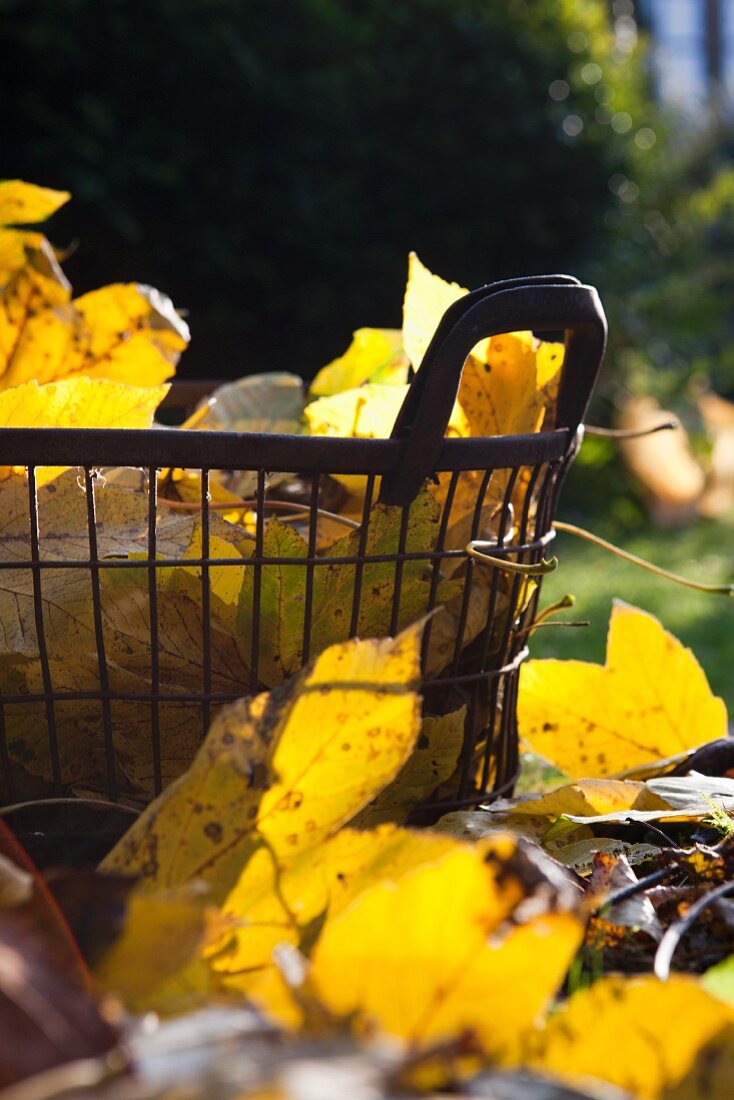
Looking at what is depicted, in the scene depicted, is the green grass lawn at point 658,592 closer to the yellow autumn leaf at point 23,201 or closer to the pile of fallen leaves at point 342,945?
the yellow autumn leaf at point 23,201

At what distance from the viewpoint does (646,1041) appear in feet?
0.86

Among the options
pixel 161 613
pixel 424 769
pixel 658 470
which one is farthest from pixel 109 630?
pixel 658 470

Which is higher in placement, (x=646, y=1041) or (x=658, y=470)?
(x=646, y=1041)

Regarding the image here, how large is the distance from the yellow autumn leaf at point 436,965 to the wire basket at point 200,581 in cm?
25

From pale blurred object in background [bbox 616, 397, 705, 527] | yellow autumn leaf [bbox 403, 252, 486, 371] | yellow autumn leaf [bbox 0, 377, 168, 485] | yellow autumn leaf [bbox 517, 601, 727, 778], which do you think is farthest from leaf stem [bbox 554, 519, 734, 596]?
pale blurred object in background [bbox 616, 397, 705, 527]

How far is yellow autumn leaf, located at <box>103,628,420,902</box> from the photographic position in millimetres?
351

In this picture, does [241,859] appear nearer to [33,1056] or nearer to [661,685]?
[33,1056]

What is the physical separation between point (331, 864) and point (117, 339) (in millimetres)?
397

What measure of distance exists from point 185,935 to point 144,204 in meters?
2.73

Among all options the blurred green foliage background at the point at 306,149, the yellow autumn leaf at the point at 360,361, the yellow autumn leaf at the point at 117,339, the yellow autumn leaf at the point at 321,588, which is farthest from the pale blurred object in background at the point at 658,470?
the yellow autumn leaf at the point at 321,588

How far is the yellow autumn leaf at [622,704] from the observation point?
642 millimetres

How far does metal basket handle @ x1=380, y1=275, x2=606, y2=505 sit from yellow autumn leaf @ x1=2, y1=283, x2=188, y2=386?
0.71 ft

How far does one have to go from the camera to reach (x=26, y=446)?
46 centimetres

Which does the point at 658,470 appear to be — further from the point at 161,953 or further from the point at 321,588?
the point at 161,953
